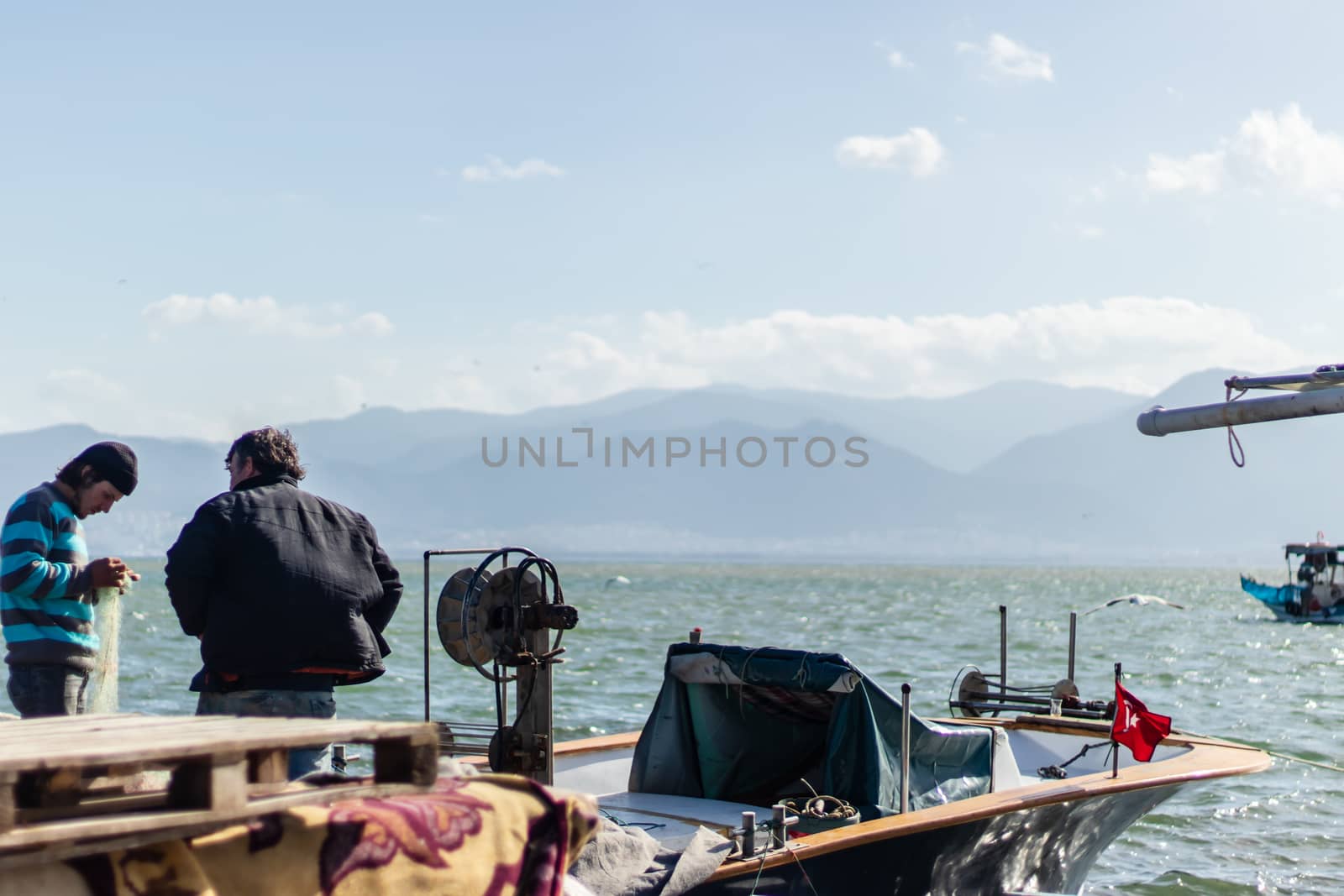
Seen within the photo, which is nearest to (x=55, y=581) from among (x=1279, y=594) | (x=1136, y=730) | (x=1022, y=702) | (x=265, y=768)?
(x=265, y=768)

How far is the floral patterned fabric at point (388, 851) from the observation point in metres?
2.97

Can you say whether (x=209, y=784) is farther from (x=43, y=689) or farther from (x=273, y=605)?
(x=43, y=689)

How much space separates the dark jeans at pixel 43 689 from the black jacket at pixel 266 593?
755mm

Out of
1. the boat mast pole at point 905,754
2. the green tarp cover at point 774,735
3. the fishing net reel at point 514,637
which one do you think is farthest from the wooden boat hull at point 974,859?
the fishing net reel at point 514,637

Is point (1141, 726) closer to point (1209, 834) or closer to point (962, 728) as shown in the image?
point (962, 728)

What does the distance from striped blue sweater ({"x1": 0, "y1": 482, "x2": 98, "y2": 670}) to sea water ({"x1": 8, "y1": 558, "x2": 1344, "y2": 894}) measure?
224 inches

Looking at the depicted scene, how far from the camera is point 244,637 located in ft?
16.0

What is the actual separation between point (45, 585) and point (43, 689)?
0.42 m


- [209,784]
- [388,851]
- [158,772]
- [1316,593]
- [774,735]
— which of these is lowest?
[1316,593]

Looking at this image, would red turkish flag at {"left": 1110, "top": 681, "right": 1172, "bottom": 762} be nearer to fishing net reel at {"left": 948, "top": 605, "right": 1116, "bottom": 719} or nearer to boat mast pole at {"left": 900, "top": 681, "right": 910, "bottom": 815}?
boat mast pole at {"left": 900, "top": 681, "right": 910, "bottom": 815}

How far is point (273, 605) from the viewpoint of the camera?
4879 millimetres

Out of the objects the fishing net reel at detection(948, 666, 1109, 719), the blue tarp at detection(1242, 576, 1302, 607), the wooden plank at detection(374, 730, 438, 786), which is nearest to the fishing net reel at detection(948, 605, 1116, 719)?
the fishing net reel at detection(948, 666, 1109, 719)

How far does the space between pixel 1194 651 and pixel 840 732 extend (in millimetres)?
35104

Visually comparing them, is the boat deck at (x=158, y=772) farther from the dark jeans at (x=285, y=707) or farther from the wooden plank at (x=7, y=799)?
Answer: the dark jeans at (x=285, y=707)
